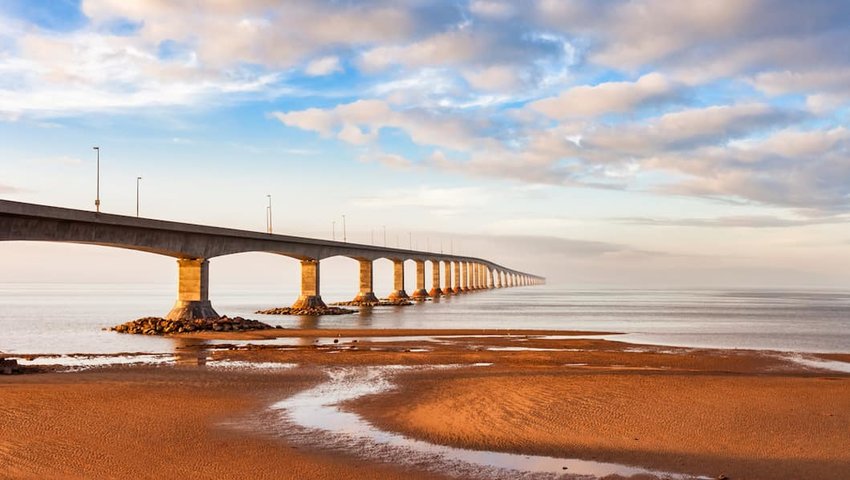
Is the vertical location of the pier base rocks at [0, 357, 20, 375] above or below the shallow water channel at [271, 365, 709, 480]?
above

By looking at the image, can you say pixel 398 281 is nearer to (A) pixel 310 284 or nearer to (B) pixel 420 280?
(B) pixel 420 280

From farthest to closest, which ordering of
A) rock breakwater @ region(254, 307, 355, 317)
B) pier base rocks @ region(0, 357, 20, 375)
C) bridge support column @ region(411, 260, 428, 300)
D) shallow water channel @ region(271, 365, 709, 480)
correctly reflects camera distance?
bridge support column @ region(411, 260, 428, 300)
rock breakwater @ region(254, 307, 355, 317)
pier base rocks @ region(0, 357, 20, 375)
shallow water channel @ region(271, 365, 709, 480)

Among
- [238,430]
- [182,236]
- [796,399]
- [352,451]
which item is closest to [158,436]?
[238,430]

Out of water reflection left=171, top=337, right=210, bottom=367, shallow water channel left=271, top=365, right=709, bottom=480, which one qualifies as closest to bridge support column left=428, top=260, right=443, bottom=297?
water reflection left=171, top=337, right=210, bottom=367

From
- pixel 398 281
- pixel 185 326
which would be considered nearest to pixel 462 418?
pixel 185 326

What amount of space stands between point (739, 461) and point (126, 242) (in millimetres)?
45176

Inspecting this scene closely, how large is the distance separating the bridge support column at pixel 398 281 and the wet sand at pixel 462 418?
318 feet

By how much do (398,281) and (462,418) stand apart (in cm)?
11316

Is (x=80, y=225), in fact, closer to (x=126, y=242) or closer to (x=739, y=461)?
(x=126, y=242)

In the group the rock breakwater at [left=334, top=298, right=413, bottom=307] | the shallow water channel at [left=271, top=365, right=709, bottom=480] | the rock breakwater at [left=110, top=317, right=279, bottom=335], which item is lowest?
the shallow water channel at [left=271, top=365, right=709, bottom=480]

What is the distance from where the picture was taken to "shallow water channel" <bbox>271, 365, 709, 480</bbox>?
1305cm

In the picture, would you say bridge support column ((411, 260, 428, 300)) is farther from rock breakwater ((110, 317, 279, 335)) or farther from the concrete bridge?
rock breakwater ((110, 317, 279, 335))

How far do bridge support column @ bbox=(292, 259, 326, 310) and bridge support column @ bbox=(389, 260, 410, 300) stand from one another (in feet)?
133

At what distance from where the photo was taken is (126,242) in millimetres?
49750
